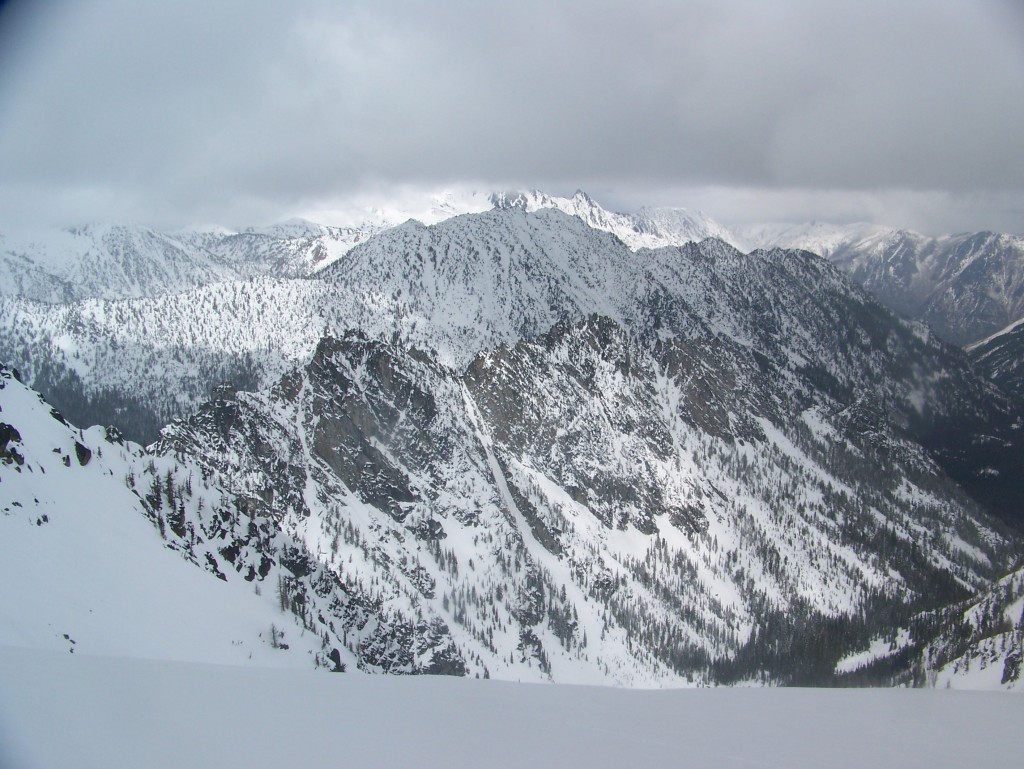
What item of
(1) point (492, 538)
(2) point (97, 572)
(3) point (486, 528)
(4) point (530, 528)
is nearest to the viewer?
(2) point (97, 572)

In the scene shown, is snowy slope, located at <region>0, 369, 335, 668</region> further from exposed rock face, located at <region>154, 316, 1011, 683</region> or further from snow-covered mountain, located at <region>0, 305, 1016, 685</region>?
exposed rock face, located at <region>154, 316, 1011, 683</region>

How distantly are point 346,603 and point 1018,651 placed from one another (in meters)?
70.9

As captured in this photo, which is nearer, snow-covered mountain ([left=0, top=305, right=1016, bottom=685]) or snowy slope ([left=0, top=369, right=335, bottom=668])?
snowy slope ([left=0, top=369, right=335, bottom=668])

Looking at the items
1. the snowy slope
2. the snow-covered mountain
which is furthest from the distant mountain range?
the snow-covered mountain

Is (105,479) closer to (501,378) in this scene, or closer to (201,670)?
(201,670)

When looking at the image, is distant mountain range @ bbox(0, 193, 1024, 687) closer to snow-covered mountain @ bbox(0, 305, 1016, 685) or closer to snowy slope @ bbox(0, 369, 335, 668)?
snowy slope @ bbox(0, 369, 335, 668)

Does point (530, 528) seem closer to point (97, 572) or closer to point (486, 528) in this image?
point (486, 528)

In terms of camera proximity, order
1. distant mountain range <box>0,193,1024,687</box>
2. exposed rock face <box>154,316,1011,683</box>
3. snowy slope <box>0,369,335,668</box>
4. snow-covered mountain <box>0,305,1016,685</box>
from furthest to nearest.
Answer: exposed rock face <box>154,316,1011,683</box>, snow-covered mountain <box>0,305,1016,685</box>, distant mountain range <box>0,193,1024,687</box>, snowy slope <box>0,369,335,668</box>

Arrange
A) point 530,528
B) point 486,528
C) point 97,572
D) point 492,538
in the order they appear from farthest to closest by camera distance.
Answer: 1. point 530,528
2. point 486,528
3. point 492,538
4. point 97,572

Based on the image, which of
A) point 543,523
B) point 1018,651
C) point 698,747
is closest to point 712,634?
point 543,523

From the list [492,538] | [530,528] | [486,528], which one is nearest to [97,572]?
[492,538]

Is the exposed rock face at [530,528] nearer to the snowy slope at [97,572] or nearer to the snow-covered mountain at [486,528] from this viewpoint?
the snow-covered mountain at [486,528]

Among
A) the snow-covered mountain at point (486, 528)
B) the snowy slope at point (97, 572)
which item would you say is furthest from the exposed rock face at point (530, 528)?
the snowy slope at point (97, 572)

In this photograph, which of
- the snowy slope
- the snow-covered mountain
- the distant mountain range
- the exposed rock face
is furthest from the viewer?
the exposed rock face
